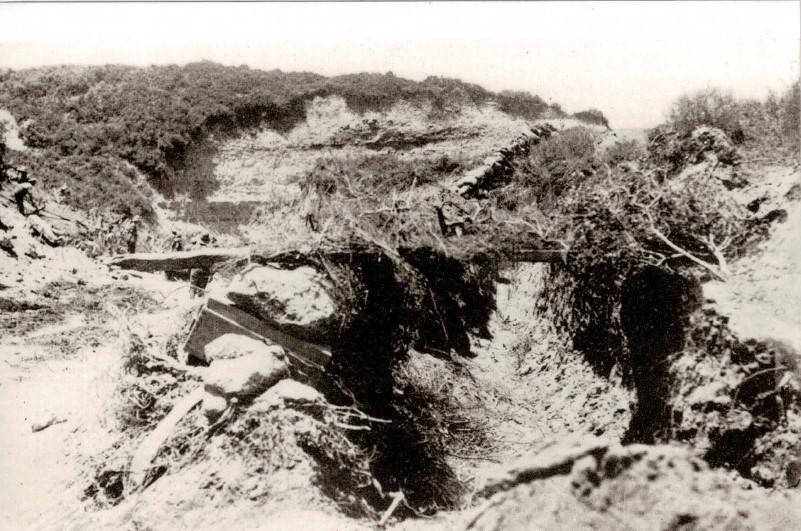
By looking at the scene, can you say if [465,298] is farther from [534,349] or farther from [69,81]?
[69,81]

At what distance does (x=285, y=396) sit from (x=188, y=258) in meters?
1.72

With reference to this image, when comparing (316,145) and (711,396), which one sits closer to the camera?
(711,396)

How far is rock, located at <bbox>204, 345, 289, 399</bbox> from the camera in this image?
3529 millimetres

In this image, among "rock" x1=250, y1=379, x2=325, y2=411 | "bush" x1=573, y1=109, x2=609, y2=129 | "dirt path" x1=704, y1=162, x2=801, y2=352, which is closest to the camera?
"dirt path" x1=704, y1=162, x2=801, y2=352

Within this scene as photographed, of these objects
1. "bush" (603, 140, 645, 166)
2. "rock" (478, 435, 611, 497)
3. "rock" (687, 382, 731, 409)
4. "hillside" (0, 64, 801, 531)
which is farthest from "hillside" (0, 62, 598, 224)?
"rock" (687, 382, 731, 409)

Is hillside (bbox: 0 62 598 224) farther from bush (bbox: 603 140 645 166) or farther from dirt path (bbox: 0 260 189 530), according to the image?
bush (bbox: 603 140 645 166)

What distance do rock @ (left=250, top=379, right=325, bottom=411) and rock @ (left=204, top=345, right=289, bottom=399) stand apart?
67 mm

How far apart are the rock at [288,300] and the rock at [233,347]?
0.61 ft

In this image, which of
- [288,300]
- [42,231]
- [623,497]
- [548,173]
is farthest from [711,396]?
[42,231]

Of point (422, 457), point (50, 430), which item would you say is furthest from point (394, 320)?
point (50, 430)

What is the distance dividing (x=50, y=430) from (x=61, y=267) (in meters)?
5.39

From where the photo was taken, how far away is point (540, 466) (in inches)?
120

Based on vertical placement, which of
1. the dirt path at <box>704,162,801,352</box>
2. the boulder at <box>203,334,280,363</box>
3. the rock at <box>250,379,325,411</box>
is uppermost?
the dirt path at <box>704,162,801,352</box>

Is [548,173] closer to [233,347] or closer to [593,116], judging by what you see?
[233,347]
